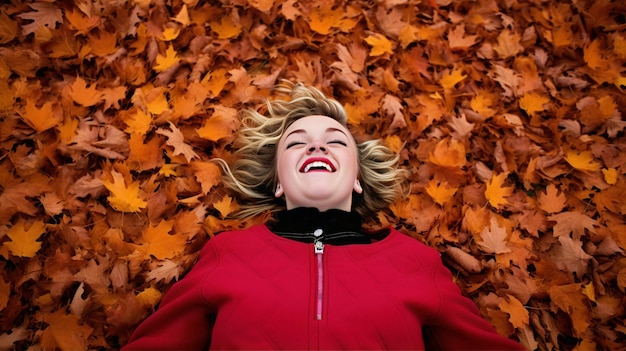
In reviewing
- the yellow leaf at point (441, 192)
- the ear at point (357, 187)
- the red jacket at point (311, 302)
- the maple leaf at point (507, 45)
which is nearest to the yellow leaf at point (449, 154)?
the yellow leaf at point (441, 192)

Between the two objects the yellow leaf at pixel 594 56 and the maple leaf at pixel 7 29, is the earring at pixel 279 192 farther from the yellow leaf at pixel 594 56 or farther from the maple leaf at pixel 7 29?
the yellow leaf at pixel 594 56

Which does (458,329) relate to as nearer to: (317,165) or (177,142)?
(317,165)

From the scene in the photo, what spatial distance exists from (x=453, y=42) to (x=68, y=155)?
106 inches

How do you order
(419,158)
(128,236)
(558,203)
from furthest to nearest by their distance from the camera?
(419,158) → (558,203) → (128,236)

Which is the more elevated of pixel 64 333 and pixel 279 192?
pixel 279 192

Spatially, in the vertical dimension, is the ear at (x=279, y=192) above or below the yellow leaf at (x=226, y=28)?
below

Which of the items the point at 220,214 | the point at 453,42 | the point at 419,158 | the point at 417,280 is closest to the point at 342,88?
the point at 419,158

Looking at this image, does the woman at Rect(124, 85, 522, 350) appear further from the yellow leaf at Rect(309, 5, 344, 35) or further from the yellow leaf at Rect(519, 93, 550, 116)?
the yellow leaf at Rect(519, 93, 550, 116)

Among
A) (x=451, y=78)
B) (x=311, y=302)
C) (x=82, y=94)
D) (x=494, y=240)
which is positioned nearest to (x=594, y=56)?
(x=451, y=78)

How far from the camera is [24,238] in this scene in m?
2.42

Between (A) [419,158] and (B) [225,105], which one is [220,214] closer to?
(B) [225,105]

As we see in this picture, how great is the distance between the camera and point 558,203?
2775 mm

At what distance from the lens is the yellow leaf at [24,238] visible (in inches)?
93.9

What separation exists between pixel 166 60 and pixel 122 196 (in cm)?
102
